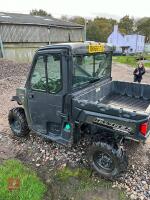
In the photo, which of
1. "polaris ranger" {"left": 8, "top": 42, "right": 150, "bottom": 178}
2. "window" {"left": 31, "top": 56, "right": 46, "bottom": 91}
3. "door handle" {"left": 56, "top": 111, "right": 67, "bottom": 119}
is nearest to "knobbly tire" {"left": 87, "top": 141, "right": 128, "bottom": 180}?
"polaris ranger" {"left": 8, "top": 42, "right": 150, "bottom": 178}

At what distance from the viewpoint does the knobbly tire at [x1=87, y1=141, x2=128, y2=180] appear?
3.94 m

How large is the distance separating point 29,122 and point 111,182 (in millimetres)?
2366

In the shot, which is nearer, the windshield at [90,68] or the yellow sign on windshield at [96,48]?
the windshield at [90,68]

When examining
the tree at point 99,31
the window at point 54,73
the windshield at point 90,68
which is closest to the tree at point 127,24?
the tree at point 99,31

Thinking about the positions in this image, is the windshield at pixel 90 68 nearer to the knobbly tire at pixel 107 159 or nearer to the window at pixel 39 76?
the window at pixel 39 76

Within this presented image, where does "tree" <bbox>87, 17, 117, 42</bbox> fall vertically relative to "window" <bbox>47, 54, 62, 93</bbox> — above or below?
above

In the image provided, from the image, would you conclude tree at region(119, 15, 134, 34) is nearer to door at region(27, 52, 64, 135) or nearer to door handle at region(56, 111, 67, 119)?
door at region(27, 52, 64, 135)

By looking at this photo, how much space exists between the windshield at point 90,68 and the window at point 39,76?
740 mm

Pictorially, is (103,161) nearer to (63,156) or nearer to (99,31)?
(63,156)

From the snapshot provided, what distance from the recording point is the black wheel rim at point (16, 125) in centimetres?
556

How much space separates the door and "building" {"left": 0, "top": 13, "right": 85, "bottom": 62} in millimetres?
17945

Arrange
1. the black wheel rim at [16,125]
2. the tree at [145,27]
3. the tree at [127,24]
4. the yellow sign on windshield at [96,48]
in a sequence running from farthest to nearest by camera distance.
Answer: the tree at [127,24] < the tree at [145,27] < the black wheel rim at [16,125] < the yellow sign on windshield at [96,48]

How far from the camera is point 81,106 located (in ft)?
13.4

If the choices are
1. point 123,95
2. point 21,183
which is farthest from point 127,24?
point 21,183
